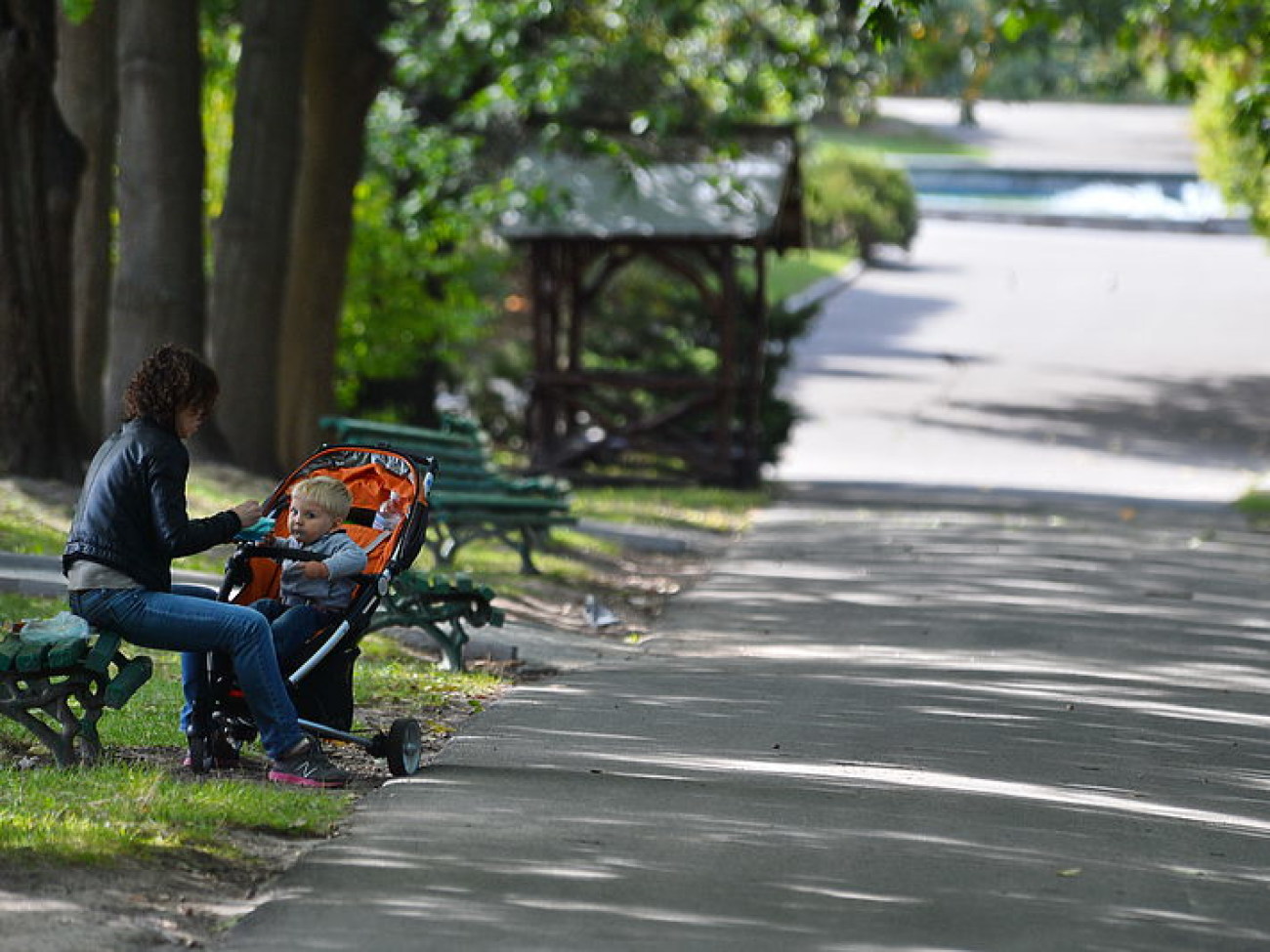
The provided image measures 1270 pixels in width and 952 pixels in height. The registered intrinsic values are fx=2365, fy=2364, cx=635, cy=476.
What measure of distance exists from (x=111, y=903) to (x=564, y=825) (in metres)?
1.70

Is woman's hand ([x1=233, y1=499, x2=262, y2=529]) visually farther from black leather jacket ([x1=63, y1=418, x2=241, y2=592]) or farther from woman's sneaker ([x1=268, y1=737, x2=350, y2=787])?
woman's sneaker ([x1=268, y1=737, x2=350, y2=787])

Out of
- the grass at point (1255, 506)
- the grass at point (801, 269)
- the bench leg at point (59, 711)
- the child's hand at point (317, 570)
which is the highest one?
the grass at point (801, 269)

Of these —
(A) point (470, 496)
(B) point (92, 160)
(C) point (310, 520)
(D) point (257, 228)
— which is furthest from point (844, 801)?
(B) point (92, 160)

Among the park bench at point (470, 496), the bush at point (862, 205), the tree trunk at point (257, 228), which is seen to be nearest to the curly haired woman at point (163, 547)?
the park bench at point (470, 496)

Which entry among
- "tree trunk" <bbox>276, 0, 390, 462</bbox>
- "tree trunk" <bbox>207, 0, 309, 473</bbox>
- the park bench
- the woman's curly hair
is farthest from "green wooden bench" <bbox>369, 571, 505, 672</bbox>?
"tree trunk" <bbox>276, 0, 390, 462</bbox>

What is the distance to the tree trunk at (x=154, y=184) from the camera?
17.7 metres

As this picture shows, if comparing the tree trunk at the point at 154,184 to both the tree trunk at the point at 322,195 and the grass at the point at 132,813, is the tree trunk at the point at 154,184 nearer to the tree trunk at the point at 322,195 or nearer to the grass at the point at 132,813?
the tree trunk at the point at 322,195

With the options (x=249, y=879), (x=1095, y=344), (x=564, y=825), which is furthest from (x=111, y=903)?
(x=1095, y=344)

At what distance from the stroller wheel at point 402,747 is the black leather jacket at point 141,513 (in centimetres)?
94

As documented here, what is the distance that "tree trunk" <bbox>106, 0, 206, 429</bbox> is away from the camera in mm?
17672

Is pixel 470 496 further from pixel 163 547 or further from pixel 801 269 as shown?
pixel 801 269

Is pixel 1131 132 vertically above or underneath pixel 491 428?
above

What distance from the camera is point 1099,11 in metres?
27.9

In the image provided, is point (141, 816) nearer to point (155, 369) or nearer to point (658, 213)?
point (155, 369)
